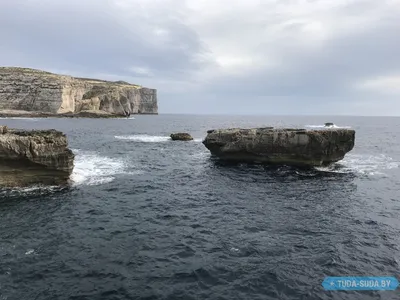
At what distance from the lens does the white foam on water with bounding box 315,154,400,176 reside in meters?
40.8

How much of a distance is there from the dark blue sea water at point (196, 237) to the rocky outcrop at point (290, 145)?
20.6ft

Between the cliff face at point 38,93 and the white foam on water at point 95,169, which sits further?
the cliff face at point 38,93

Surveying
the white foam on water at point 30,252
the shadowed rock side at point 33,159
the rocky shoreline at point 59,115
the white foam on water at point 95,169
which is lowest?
the white foam on water at point 30,252

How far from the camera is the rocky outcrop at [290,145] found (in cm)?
4059

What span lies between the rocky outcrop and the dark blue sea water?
6.28 m

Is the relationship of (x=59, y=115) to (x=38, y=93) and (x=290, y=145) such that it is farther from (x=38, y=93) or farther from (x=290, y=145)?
(x=290, y=145)

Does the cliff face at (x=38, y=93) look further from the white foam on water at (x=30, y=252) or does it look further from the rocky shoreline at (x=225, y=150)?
the white foam on water at (x=30, y=252)

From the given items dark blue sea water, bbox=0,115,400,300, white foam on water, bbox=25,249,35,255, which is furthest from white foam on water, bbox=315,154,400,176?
white foam on water, bbox=25,249,35,255

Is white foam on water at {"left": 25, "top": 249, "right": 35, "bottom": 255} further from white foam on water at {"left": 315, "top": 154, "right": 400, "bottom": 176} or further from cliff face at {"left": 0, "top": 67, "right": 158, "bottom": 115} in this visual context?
cliff face at {"left": 0, "top": 67, "right": 158, "bottom": 115}

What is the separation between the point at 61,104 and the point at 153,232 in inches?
5654

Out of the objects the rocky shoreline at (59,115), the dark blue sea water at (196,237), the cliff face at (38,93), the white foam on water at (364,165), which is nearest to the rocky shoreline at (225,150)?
the white foam on water at (364,165)

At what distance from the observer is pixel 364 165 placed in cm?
4569

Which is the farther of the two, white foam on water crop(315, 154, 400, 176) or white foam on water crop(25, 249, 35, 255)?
white foam on water crop(315, 154, 400, 176)

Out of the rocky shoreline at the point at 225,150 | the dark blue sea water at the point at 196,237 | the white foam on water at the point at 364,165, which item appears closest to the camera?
the dark blue sea water at the point at 196,237
